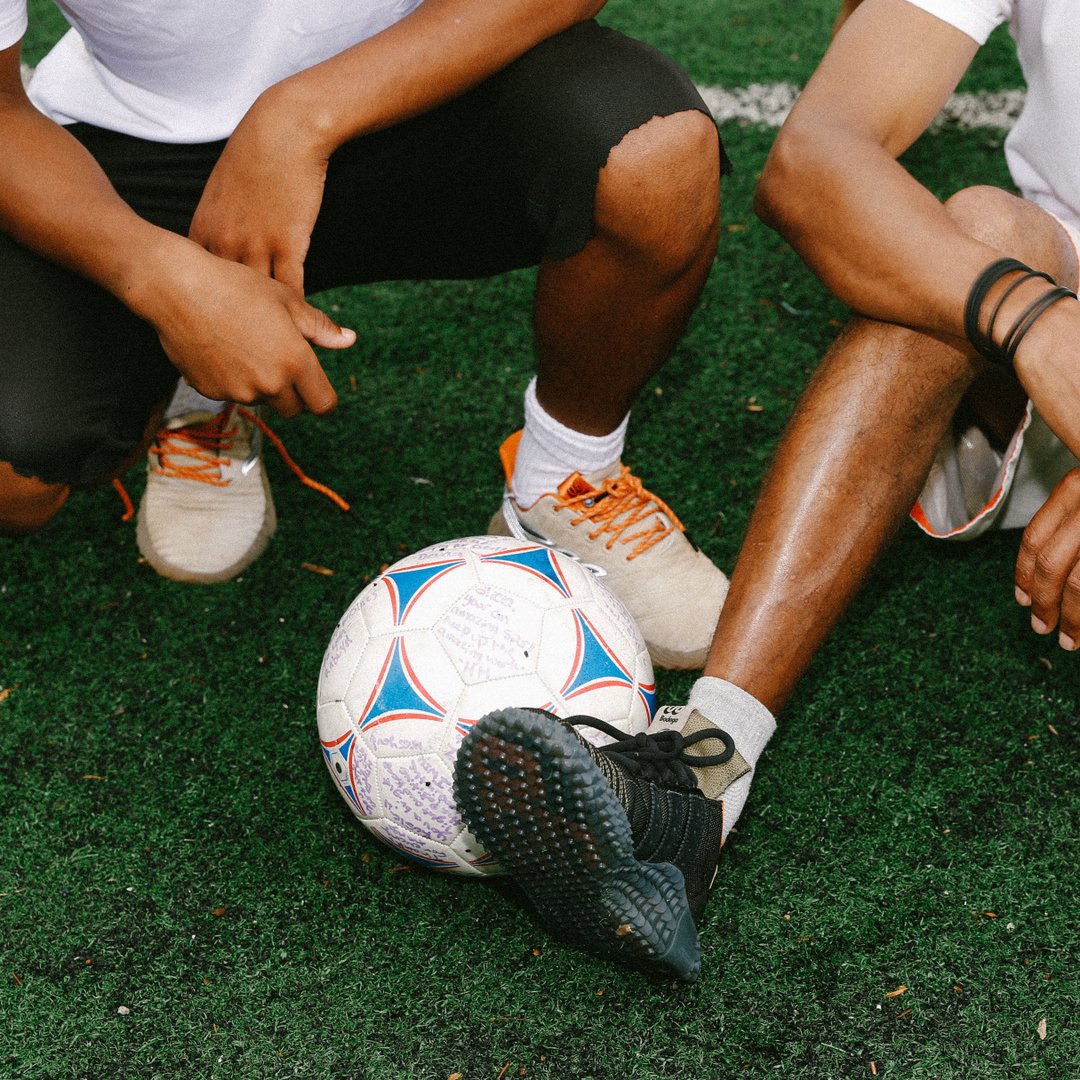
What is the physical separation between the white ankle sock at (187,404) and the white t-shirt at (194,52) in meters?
0.56

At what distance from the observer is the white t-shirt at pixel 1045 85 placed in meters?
2.00

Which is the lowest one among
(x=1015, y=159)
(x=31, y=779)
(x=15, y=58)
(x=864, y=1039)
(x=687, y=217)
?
(x=31, y=779)

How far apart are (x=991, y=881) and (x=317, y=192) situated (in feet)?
5.18

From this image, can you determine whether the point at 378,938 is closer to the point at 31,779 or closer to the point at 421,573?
the point at 421,573

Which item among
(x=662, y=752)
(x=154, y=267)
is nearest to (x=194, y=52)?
(x=154, y=267)

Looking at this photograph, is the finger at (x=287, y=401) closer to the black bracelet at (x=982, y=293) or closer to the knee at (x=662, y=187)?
the knee at (x=662, y=187)

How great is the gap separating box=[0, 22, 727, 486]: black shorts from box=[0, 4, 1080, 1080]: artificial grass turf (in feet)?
1.62

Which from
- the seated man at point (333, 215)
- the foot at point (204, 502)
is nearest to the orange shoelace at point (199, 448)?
the foot at point (204, 502)

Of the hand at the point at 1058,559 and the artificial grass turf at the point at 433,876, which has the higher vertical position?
the hand at the point at 1058,559

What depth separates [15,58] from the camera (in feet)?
6.32

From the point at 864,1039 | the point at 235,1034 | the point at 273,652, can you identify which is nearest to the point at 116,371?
the point at 273,652

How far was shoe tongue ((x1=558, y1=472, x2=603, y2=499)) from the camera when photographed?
7.50ft

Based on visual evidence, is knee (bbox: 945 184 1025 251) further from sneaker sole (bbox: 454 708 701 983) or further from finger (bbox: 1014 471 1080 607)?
sneaker sole (bbox: 454 708 701 983)

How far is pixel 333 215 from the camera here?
6.96 ft
